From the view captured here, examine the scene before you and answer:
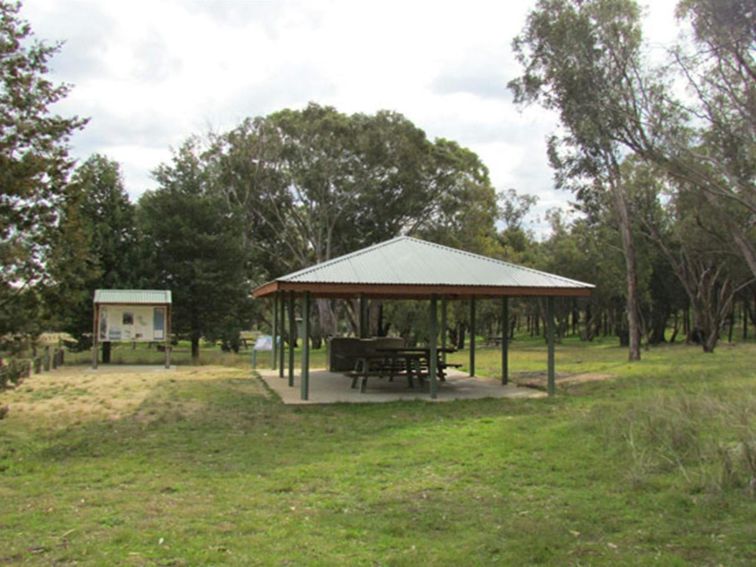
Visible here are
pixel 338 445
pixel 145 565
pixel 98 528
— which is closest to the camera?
pixel 145 565

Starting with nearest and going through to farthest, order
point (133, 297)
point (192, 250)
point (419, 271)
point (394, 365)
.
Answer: point (419, 271), point (394, 365), point (133, 297), point (192, 250)

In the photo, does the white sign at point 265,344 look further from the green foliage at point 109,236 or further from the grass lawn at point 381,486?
the grass lawn at point 381,486

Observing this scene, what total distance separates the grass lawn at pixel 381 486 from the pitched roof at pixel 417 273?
7.39 feet

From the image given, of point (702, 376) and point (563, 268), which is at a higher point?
point (563, 268)

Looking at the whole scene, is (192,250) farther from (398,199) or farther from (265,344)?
(398,199)

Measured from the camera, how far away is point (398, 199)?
34125mm

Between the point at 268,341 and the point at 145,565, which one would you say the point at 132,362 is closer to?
the point at 268,341

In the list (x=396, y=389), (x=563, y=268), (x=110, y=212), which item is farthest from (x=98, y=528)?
(x=563, y=268)

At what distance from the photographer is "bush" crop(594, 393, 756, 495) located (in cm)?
563

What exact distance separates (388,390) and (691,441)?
7.61 m

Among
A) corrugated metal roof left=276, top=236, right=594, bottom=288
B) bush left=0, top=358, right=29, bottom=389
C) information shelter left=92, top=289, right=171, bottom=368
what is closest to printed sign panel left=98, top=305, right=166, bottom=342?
information shelter left=92, top=289, right=171, bottom=368

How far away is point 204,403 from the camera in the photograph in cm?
1167

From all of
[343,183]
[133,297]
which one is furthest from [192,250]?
[343,183]

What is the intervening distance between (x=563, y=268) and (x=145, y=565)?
39294mm
